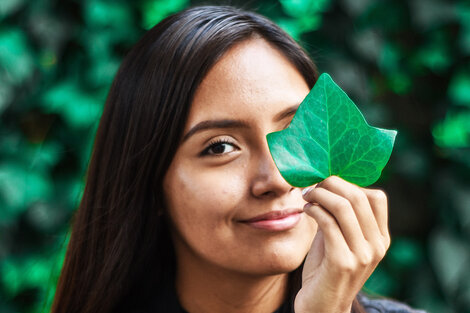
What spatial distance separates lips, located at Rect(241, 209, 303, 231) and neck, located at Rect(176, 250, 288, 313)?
0.15m

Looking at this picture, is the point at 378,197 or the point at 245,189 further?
the point at 245,189

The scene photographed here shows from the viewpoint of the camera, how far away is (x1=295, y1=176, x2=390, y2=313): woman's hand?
0.77 meters

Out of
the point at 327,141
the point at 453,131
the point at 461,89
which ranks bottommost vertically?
the point at 453,131

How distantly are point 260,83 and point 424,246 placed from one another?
3.27ft

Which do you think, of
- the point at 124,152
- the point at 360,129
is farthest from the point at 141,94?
the point at 360,129

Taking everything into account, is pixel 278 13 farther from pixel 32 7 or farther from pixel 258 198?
pixel 258 198

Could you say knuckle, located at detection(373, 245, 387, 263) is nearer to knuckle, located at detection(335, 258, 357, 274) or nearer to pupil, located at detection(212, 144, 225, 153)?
knuckle, located at detection(335, 258, 357, 274)

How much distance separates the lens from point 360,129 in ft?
2.48

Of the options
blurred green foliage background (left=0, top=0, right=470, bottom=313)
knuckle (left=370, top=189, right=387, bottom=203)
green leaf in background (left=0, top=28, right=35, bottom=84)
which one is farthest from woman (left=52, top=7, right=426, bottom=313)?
green leaf in background (left=0, top=28, right=35, bottom=84)

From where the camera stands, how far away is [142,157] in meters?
1.13

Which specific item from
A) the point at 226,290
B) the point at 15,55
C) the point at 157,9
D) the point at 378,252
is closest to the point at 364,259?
the point at 378,252

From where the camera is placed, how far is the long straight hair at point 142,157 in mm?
1074

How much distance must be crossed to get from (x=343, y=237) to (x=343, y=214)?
0.14ft

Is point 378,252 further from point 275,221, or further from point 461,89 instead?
point 461,89
